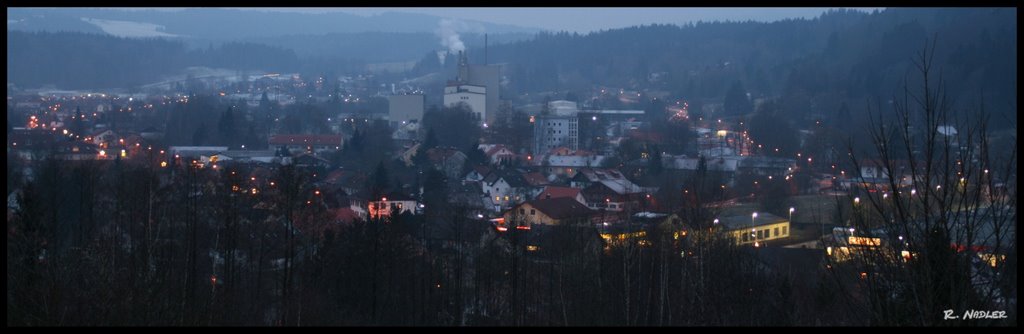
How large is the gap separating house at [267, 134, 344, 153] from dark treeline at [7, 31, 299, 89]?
1097 centimetres

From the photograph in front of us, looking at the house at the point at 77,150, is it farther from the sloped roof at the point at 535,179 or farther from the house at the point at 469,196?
the sloped roof at the point at 535,179

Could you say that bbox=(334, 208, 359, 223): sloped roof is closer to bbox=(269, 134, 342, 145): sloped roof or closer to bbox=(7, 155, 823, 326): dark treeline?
bbox=(7, 155, 823, 326): dark treeline

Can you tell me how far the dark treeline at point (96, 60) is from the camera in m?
27.7

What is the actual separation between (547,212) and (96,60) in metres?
25.4

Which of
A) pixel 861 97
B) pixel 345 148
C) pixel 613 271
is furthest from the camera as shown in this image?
pixel 861 97

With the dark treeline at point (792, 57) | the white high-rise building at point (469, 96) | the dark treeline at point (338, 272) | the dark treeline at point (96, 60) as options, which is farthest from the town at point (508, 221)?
the dark treeline at point (96, 60)

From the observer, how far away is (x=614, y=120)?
76.2ft

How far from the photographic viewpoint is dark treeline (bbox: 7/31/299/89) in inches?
1090

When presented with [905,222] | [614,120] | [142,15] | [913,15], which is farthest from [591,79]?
[905,222]

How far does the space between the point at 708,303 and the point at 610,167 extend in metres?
10.4

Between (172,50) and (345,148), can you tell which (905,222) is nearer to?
(345,148)

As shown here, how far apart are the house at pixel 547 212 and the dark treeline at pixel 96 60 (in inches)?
784

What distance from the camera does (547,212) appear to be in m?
8.59

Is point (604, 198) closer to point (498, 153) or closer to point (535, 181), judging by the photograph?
point (535, 181)
